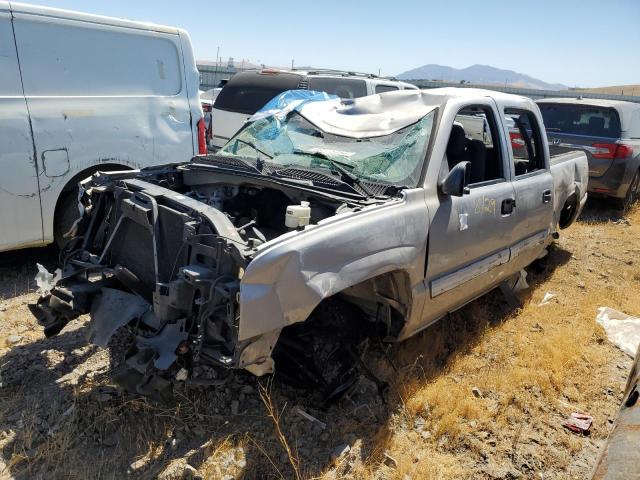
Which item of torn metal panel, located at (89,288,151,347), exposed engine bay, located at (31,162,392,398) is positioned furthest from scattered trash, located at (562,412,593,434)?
torn metal panel, located at (89,288,151,347)

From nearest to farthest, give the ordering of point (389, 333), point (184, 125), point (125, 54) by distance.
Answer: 1. point (389, 333)
2. point (125, 54)
3. point (184, 125)

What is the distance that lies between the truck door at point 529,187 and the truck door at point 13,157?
13.0 feet

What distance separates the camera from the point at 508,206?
12.7 feet

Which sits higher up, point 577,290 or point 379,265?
point 379,265

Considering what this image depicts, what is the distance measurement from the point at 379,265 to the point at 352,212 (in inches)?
12.8

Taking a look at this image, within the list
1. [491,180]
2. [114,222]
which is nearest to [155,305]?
[114,222]

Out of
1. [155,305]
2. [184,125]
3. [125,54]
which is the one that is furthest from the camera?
[184,125]

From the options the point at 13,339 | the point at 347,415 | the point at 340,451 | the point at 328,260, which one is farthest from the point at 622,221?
the point at 13,339

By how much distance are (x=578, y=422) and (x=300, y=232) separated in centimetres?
218

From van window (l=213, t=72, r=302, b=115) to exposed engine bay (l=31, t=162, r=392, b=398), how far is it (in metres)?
4.28

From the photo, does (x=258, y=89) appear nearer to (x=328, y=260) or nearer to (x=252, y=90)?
(x=252, y=90)

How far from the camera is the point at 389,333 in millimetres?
3299

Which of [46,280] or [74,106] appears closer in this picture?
[46,280]

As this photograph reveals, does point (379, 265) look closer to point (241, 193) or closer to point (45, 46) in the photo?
point (241, 193)
